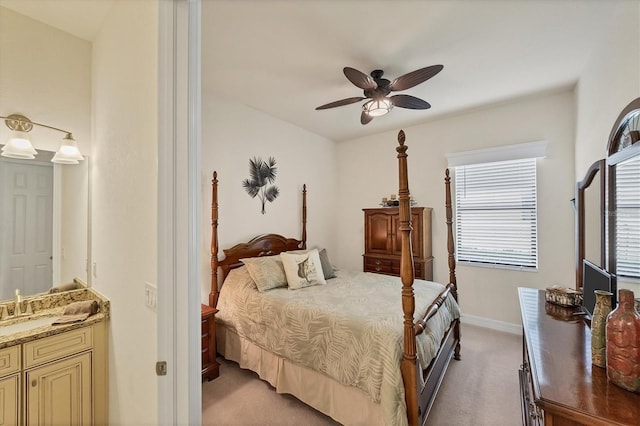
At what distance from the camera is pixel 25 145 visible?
63.7 inches

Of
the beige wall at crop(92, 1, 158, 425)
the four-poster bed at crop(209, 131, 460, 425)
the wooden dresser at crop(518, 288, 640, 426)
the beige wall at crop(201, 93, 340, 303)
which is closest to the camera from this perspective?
the wooden dresser at crop(518, 288, 640, 426)

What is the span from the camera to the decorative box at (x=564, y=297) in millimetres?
Result: 1773

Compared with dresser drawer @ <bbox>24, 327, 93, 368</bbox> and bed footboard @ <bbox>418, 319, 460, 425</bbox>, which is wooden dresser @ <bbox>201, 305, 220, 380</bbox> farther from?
bed footboard @ <bbox>418, 319, 460, 425</bbox>

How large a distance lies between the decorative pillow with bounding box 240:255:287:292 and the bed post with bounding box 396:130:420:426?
4.93 ft

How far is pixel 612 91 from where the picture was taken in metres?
1.82

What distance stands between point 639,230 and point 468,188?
8.54ft

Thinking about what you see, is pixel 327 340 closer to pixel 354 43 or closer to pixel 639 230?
pixel 639 230

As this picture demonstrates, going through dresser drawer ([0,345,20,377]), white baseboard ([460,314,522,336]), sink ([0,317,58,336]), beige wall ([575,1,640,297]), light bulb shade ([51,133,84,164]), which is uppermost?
beige wall ([575,1,640,297])

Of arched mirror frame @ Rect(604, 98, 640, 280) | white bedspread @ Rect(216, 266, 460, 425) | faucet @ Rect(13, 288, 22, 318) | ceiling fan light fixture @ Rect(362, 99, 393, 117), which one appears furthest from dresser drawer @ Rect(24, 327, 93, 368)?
arched mirror frame @ Rect(604, 98, 640, 280)

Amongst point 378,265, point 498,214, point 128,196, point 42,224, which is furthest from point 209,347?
point 498,214

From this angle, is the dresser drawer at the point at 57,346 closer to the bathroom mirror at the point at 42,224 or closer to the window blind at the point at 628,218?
the bathroom mirror at the point at 42,224

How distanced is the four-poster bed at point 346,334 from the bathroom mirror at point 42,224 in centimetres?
118

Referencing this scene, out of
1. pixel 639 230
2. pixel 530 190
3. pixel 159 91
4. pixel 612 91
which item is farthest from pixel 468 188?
pixel 159 91

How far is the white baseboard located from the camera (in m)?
3.36
